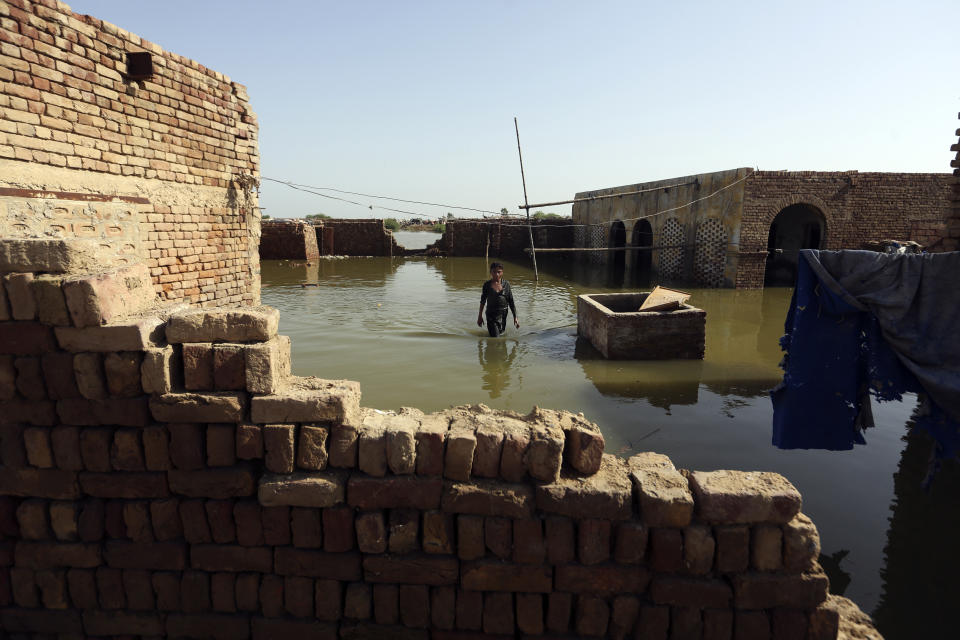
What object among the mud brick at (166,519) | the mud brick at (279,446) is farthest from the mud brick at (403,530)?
the mud brick at (166,519)

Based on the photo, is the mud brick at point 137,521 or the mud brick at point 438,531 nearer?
the mud brick at point 438,531

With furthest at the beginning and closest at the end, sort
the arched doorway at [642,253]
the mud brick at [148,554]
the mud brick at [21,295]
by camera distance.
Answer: the arched doorway at [642,253] < the mud brick at [148,554] < the mud brick at [21,295]

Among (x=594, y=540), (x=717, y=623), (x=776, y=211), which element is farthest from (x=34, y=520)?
(x=776, y=211)

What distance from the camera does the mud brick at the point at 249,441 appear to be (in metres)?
2.93

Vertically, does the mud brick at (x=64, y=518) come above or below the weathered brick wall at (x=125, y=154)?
below

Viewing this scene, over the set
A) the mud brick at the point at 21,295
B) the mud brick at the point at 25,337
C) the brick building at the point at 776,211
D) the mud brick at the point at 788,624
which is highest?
the brick building at the point at 776,211

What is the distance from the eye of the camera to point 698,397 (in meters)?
7.13

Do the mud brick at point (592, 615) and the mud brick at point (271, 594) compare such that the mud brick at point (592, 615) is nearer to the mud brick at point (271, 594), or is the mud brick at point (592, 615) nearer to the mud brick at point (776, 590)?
the mud brick at point (776, 590)

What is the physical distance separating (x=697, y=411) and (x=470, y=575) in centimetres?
469

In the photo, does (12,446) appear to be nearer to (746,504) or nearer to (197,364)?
(197,364)

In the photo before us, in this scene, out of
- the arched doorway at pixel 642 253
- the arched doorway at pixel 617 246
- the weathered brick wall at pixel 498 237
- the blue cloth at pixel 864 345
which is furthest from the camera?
the weathered brick wall at pixel 498 237

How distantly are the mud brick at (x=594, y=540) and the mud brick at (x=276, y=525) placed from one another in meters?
1.32

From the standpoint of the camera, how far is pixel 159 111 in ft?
20.2

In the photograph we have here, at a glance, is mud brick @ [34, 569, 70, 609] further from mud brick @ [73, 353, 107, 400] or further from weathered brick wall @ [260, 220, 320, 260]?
weathered brick wall @ [260, 220, 320, 260]
